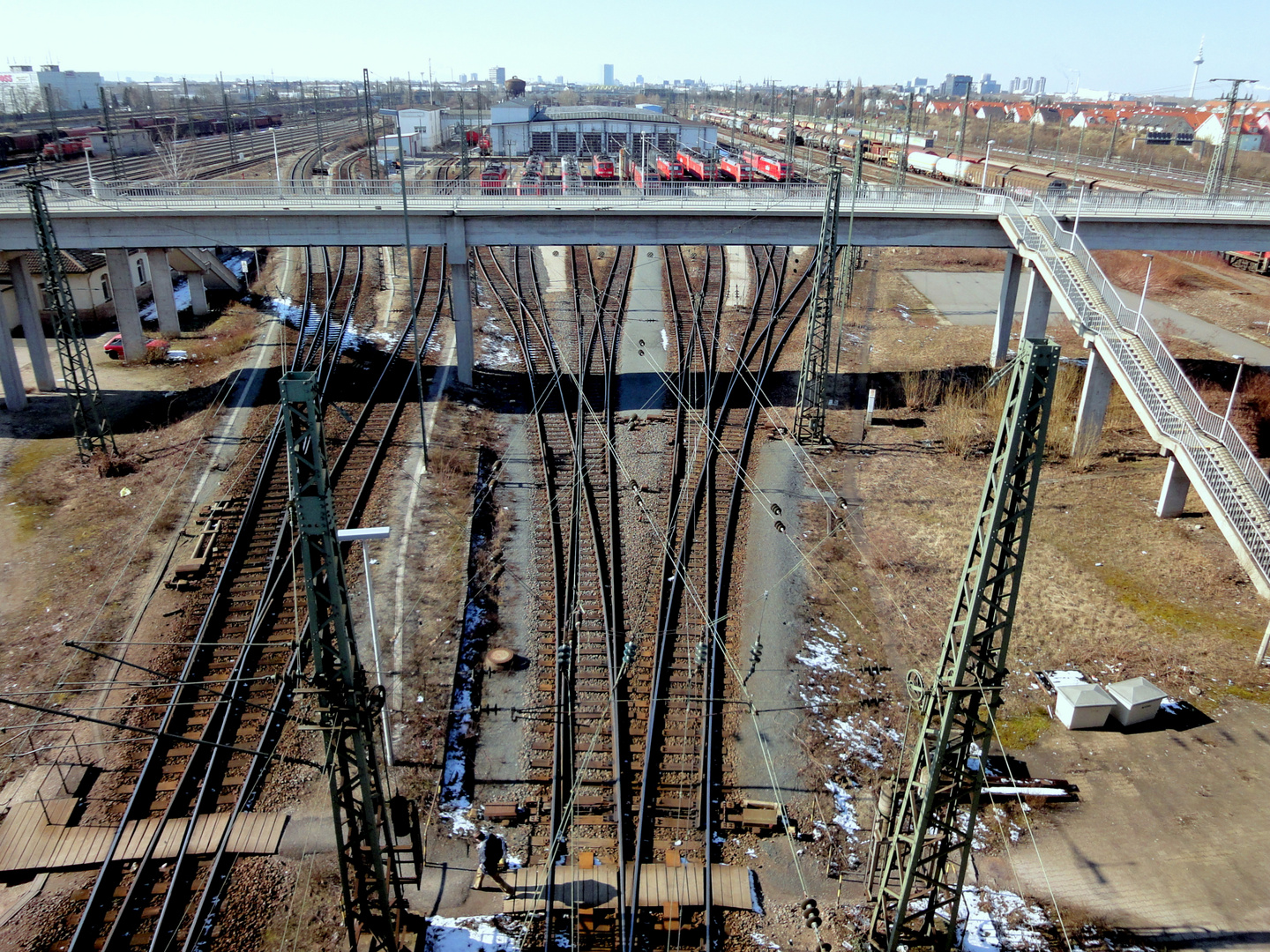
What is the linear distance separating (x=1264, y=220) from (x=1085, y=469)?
37.3 ft

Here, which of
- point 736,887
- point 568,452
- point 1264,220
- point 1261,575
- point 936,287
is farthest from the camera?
point 936,287

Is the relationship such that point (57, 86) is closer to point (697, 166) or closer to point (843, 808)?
point (697, 166)

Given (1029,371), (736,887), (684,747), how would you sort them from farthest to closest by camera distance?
(684,747)
(736,887)
(1029,371)

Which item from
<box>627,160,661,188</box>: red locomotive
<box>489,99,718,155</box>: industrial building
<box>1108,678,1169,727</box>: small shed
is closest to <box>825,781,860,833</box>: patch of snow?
<box>1108,678,1169,727</box>: small shed

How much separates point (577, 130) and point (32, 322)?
55.2 meters

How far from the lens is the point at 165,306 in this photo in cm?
3112

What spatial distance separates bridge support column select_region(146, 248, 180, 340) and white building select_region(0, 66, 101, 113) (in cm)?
10145

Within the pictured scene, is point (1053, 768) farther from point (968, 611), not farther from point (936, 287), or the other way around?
point (936, 287)

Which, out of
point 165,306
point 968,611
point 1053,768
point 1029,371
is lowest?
point 1053,768

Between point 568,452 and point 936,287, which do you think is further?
point 936,287

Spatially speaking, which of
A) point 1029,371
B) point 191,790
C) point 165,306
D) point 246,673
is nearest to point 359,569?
point 246,673

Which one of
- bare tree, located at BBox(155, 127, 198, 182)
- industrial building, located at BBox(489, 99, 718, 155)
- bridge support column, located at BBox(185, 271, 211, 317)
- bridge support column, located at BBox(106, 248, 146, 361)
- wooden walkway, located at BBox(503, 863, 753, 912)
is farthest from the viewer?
industrial building, located at BBox(489, 99, 718, 155)

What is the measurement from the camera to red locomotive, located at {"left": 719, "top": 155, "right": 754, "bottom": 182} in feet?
→ 164

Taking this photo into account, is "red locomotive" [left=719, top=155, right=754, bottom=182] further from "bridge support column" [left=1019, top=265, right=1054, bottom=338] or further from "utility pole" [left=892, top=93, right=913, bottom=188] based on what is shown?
"bridge support column" [left=1019, top=265, right=1054, bottom=338]
